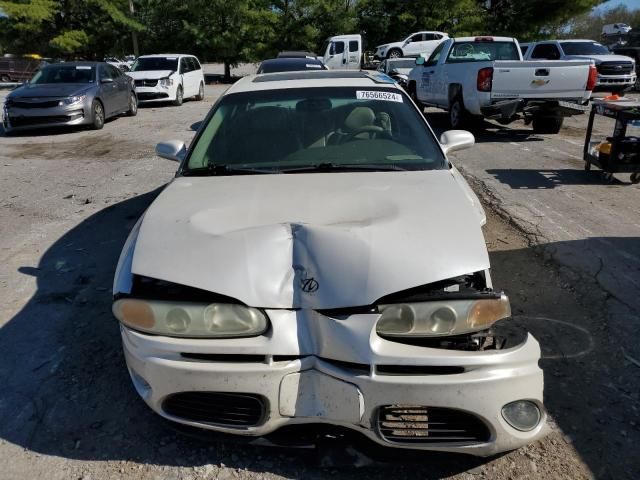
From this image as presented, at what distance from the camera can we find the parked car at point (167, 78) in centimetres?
1755

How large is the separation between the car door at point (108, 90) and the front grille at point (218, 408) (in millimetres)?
12257

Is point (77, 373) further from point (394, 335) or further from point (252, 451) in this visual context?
point (394, 335)

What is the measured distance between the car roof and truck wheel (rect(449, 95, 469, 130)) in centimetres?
719

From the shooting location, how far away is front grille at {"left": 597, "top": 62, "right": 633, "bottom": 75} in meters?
18.2

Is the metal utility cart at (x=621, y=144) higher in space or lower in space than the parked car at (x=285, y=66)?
lower

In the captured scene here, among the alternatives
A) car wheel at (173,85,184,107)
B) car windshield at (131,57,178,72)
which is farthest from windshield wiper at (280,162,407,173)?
car windshield at (131,57,178,72)

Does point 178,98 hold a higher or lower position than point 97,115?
lower

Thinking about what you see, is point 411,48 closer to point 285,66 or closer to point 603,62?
point 603,62

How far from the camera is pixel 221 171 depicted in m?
3.43

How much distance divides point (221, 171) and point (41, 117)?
10267mm

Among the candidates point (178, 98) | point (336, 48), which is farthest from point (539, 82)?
point (336, 48)

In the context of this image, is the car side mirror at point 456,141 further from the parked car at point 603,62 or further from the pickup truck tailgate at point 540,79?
the parked car at point 603,62

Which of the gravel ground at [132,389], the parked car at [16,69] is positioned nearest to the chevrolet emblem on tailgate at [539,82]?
the gravel ground at [132,389]

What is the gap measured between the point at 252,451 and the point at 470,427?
3.27ft
